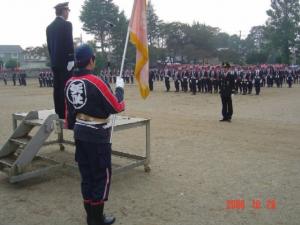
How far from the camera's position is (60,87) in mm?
5852

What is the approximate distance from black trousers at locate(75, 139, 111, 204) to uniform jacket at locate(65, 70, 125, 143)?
9 cm

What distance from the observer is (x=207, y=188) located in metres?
5.28

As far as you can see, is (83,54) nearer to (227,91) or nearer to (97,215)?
(97,215)

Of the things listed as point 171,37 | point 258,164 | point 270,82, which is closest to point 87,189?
point 258,164

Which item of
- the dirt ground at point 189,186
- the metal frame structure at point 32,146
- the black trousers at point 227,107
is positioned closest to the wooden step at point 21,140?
the metal frame structure at point 32,146

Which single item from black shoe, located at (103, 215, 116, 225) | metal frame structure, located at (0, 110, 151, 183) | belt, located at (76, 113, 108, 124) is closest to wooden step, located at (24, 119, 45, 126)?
metal frame structure, located at (0, 110, 151, 183)

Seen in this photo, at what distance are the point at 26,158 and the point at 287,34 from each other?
57.1m

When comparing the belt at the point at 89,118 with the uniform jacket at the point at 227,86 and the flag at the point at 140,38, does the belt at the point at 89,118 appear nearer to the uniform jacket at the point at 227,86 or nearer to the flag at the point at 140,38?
the flag at the point at 140,38

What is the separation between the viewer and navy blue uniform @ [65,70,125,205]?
3973 millimetres

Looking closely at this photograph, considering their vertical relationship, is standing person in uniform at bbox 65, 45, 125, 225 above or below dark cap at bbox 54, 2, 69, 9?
below

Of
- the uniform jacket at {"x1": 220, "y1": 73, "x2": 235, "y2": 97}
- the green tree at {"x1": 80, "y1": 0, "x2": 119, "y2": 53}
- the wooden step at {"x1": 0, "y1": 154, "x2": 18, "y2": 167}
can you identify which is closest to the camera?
the wooden step at {"x1": 0, "y1": 154, "x2": 18, "y2": 167}

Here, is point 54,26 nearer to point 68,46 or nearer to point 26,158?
point 68,46

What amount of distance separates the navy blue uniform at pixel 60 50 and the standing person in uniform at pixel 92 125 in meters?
1.57

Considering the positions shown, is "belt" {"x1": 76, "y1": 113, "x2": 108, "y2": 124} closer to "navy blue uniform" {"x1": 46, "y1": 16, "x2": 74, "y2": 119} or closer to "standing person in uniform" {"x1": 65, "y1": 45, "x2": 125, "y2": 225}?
"standing person in uniform" {"x1": 65, "y1": 45, "x2": 125, "y2": 225}
